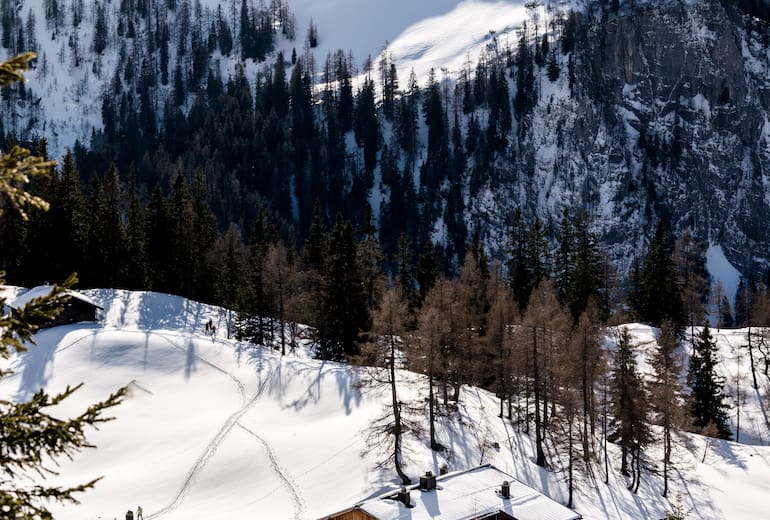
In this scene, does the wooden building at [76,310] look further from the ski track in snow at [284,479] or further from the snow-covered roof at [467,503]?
the snow-covered roof at [467,503]

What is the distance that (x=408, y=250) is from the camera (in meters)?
73.8

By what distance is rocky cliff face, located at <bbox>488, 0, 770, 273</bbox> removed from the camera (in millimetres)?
143500

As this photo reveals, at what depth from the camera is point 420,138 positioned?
16188 cm

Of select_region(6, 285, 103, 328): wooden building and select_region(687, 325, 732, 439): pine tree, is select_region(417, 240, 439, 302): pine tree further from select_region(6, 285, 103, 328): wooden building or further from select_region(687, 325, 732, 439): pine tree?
select_region(6, 285, 103, 328): wooden building

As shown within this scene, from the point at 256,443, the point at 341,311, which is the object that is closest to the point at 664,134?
the point at 341,311

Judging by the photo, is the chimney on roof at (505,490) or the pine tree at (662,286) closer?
the chimney on roof at (505,490)

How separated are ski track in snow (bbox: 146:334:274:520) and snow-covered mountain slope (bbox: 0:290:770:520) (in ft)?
0.33

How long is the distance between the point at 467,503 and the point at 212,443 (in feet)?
54.5

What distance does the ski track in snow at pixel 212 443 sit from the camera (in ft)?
107

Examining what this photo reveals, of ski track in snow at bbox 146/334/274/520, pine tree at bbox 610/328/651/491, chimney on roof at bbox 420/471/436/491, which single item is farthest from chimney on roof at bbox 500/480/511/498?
pine tree at bbox 610/328/651/491

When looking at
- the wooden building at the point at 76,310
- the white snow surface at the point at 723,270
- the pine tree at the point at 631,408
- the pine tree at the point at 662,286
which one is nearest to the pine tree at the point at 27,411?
the pine tree at the point at 631,408

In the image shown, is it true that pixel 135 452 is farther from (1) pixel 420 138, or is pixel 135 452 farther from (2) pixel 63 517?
(1) pixel 420 138

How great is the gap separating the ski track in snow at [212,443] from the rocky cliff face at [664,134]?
359 ft

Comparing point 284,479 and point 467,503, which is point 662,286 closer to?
point 467,503
